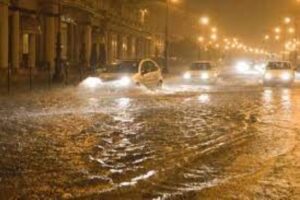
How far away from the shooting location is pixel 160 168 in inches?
409

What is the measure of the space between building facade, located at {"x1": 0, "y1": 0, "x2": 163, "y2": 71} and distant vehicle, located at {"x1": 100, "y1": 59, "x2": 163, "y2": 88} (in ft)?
20.7

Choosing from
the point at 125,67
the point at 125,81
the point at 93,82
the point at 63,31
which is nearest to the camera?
the point at 125,81

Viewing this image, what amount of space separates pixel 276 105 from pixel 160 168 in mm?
13370

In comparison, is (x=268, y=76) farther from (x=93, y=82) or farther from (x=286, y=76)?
(x=93, y=82)

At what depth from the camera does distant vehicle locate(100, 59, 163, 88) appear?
28422mm

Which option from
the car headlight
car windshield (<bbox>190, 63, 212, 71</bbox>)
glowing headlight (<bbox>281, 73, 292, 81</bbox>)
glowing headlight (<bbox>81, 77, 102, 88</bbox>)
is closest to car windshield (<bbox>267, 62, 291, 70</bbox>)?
→ the car headlight

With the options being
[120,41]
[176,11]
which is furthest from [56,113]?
[176,11]

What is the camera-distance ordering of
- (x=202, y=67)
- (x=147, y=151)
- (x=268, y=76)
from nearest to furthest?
(x=147, y=151) → (x=268, y=76) → (x=202, y=67)

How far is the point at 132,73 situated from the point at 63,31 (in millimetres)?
24027

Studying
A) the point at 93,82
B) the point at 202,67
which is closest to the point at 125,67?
the point at 93,82

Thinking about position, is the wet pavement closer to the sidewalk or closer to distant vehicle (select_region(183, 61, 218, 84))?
the sidewalk

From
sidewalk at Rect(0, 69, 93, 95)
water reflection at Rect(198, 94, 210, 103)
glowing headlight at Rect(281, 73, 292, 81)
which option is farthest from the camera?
glowing headlight at Rect(281, 73, 292, 81)

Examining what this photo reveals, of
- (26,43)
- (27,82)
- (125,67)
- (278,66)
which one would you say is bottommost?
(27,82)

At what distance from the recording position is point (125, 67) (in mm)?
29438
